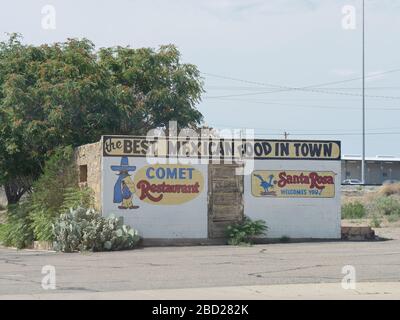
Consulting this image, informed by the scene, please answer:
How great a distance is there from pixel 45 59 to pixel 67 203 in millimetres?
8204

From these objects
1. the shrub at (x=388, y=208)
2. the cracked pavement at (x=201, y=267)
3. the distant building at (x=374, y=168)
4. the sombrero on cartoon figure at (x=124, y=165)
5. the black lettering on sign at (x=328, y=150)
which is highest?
the distant building at (x=374, y=168)

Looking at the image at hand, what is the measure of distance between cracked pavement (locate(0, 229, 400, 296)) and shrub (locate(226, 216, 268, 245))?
850mm

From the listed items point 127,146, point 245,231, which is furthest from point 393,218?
point 127,146

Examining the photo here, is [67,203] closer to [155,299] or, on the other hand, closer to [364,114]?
[155,299]

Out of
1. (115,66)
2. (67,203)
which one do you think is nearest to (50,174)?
(67,203)

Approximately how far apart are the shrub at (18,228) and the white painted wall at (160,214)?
14.9 feet

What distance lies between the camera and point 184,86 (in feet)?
104

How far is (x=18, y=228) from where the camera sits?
1094 inches

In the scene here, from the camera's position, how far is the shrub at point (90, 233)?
75.1 feet

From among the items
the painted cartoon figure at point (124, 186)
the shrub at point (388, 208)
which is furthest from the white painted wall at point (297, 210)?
the shrub at point (388, 208)

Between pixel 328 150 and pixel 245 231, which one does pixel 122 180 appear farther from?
pixel 328 150

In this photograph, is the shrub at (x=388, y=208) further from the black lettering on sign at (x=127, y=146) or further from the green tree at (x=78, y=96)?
the black lettering on sign at (x=127, y=146)

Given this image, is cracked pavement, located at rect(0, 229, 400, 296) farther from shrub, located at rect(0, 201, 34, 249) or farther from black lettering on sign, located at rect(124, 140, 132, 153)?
shrub, located at rect(0, 201, 34, 249)
